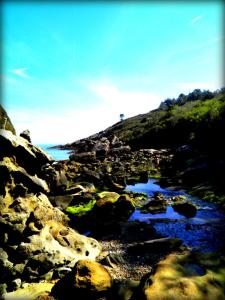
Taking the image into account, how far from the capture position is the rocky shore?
12145 millimetres

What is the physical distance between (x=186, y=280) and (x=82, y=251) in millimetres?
8647

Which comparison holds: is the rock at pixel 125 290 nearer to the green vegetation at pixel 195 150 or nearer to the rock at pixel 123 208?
the rock at pixel 123 208

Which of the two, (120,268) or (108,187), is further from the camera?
(108,187)

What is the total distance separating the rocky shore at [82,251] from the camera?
12145 millimetres

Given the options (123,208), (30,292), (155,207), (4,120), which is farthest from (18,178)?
(155,207)

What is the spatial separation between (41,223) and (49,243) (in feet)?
4.31

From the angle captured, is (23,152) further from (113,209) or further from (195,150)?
(195,150)

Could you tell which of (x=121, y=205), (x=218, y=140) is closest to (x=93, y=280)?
(x=121, y=205)

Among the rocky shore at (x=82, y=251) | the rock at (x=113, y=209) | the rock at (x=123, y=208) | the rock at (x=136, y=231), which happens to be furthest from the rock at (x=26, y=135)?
the rock at (x=136, y=231)

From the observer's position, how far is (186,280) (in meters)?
11.6

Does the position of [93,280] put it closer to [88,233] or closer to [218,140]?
[88,233]

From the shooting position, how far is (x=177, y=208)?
29.0 meters

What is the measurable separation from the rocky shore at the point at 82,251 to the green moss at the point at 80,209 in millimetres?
93

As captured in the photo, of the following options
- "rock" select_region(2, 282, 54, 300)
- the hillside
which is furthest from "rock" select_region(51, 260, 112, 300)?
the hillside
